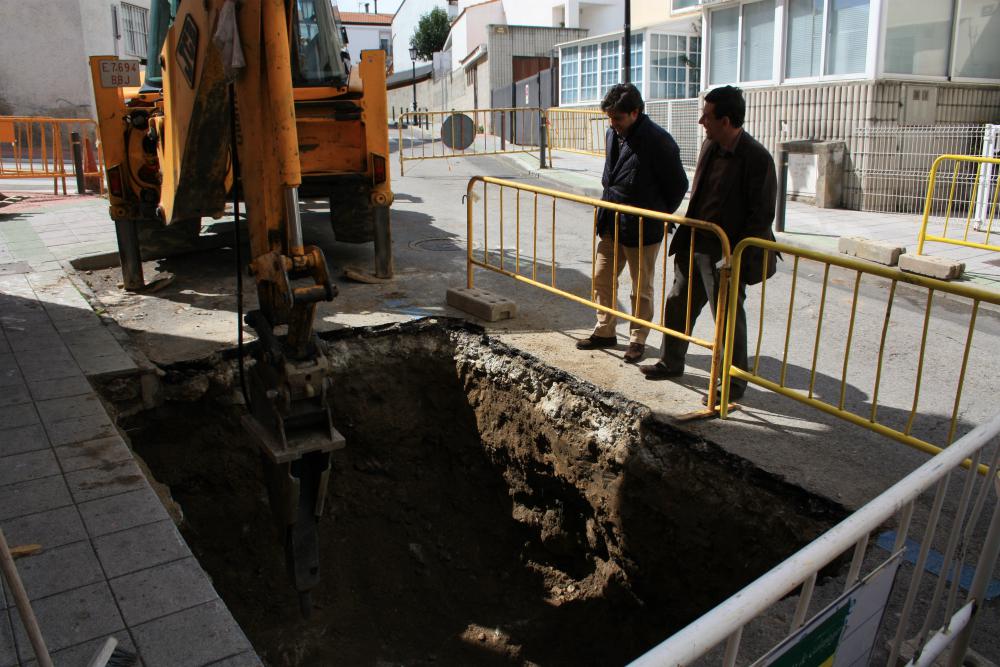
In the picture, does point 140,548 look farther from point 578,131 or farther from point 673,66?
point 673,66

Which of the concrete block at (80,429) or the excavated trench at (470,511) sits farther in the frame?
the excavated trench at (470,511)

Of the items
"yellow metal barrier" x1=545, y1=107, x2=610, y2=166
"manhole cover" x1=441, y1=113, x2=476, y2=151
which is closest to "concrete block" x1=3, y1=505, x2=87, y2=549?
"manhole cover" x1=441, y1=113, x2=476, y2=151

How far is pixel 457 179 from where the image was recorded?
1723 cm

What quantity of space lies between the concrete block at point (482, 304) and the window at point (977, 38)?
1113 cm

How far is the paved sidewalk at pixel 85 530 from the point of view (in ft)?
9.47

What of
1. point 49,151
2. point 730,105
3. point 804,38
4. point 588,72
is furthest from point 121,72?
point 588,72

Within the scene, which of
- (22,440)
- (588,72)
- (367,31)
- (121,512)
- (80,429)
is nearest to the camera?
(121,512)

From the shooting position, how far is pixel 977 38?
13.5 metres

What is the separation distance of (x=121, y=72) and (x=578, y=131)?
1570 cm

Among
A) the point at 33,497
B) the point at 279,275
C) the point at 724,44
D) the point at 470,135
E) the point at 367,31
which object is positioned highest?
the point at 367,31

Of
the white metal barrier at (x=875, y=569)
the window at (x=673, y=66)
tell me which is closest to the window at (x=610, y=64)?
the window at (x=673, y=66)

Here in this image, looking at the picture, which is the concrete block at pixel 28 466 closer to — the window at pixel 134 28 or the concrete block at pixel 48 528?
the concrete block at pixel 48 528

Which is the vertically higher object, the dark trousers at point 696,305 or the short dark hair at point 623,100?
the short dark hair at point 623,100

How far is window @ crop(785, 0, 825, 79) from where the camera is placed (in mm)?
13609
